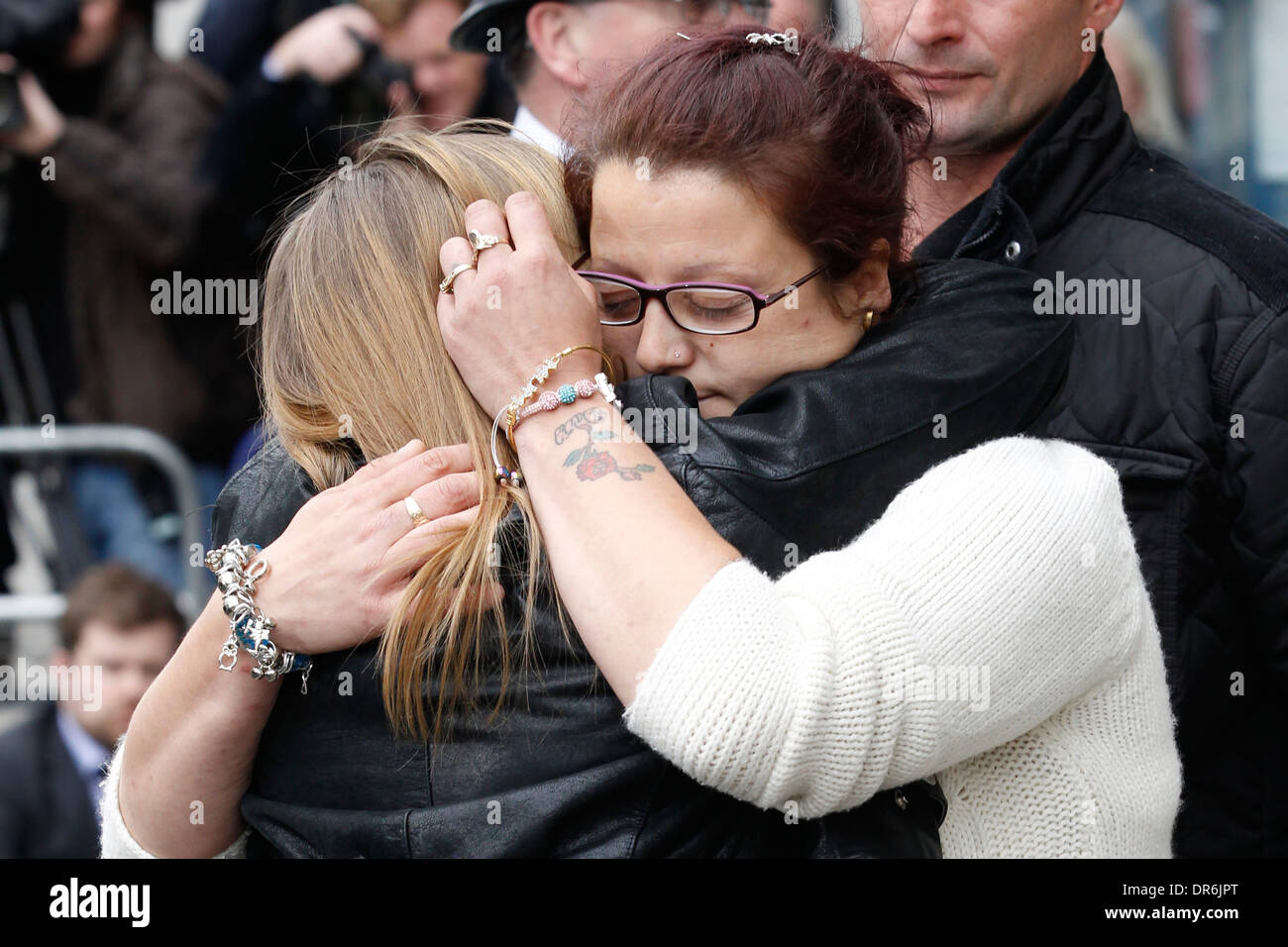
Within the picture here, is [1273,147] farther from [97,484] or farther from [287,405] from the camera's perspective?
[287,405]

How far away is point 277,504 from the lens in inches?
81.5

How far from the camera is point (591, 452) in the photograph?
6.06 feet

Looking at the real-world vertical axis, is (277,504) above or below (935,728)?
above

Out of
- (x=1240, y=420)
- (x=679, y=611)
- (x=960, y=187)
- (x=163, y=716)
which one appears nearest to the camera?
(x=679, y=611)

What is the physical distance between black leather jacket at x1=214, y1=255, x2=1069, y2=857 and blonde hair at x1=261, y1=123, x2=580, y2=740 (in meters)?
0.09

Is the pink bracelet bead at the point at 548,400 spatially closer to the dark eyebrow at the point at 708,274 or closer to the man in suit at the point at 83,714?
the dark eyebrow at the point at 708,274

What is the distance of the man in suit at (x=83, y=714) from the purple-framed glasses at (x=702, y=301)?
310 cm

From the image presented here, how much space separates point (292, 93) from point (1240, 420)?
3.52 metres

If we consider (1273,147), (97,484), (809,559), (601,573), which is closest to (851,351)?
(809,559)

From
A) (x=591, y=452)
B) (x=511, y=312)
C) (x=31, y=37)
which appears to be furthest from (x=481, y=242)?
(x=31, y=37)

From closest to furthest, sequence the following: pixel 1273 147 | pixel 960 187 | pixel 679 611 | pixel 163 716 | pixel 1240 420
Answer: pixel 679 611 → pixel 163 716 → pixel 1240 420 → pixel 960 187 → pixel 1273 147

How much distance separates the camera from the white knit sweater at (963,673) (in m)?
1.68

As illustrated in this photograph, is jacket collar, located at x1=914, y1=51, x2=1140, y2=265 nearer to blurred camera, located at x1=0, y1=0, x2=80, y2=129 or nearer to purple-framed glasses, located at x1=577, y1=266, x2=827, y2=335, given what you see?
purple-framed glasses, located at x1=577, y1=266, x2=827, y2=335

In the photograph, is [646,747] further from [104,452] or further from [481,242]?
[104,452]
